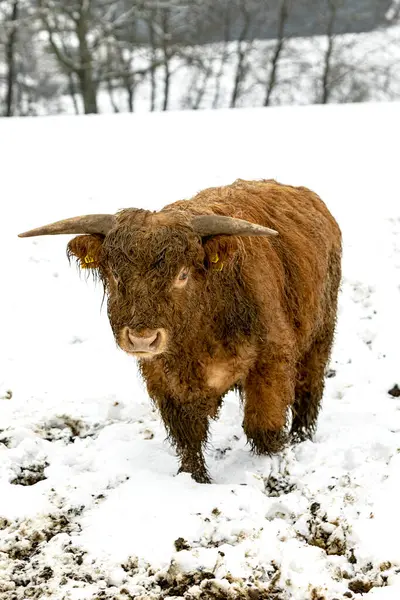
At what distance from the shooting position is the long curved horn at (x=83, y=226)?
3370 millimetres

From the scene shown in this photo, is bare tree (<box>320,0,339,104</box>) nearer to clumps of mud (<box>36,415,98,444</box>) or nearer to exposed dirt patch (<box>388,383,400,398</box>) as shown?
exposed dirt patch (<box>388,383,400,398</box>)

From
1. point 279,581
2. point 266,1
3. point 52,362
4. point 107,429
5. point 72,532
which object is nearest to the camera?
point 279,581

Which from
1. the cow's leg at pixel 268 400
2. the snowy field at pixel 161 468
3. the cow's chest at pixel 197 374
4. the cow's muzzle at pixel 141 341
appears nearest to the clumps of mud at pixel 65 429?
the snowy field at pixel 161 468

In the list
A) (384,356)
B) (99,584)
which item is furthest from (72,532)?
(384,356)

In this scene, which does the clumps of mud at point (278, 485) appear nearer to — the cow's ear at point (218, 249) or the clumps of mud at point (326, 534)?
the clumps of mud at point (326, 534)

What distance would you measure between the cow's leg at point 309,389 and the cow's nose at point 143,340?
202 centimetres

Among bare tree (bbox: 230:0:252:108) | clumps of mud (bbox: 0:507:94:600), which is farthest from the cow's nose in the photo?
bare tree (bbox: 230:0:252:108)

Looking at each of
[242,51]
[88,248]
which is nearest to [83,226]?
[88,248]

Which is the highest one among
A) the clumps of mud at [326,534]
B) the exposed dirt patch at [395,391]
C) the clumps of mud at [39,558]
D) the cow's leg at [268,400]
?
the cow's leg at [268,400]

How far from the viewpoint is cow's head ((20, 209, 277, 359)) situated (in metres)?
3.11

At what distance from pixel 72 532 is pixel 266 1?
26.2m

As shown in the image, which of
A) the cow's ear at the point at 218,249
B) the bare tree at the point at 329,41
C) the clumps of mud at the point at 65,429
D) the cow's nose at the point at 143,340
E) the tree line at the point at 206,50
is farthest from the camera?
the bare tree at the point at 329,41

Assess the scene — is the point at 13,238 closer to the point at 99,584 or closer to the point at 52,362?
the point at 52,362

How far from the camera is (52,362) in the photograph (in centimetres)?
614
